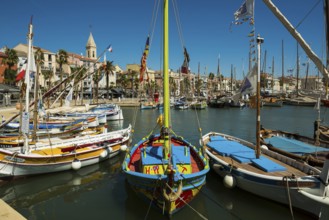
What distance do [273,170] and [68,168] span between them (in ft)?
46.0

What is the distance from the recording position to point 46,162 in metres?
17.6

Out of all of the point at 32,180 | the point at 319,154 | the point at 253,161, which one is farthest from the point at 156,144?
the point at 319,154

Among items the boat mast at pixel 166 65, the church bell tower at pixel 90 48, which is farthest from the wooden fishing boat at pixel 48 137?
the church bell tower at pixel 90 48

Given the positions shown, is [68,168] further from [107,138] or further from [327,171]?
[327,171]

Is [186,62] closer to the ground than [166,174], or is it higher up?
higher up

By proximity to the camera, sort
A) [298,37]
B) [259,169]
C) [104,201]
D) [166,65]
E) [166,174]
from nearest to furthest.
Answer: [298,37] → [166,174] → [166,65] → [259,169] → [104,201]

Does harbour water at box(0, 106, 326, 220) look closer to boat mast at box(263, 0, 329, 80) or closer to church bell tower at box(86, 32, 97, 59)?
boat mast at box(263, 0, 329, 80)

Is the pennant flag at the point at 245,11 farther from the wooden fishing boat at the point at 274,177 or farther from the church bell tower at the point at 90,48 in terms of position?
the church bell tower at the point at 90,48

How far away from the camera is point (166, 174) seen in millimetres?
11102

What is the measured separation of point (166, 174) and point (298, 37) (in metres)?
7.35

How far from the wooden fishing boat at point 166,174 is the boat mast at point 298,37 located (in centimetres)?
576

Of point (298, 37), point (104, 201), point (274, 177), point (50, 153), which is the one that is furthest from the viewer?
point (50, 153)

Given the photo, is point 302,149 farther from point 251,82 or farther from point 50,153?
point 50,153

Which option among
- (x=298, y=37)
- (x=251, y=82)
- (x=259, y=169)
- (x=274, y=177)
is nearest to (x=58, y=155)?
(x=259, y=169)
